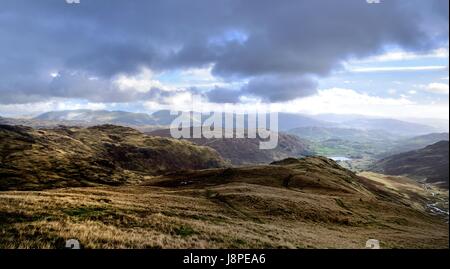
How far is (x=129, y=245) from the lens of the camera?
24.6 metres

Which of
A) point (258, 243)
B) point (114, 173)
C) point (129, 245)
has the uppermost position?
point (129, 245)

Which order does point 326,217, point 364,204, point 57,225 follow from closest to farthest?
point 57,225
point 326,217
point 364,204

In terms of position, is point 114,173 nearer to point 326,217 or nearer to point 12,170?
point 12,170

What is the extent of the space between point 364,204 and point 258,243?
7229 centimetres

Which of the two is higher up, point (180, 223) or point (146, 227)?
point (146, 227)

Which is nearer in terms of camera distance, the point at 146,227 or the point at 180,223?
the point at 146,227

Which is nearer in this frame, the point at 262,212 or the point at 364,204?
the point at 262,212


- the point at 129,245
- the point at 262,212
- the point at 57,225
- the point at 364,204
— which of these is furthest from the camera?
the point at 364,204

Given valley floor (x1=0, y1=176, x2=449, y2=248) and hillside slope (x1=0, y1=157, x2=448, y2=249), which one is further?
hillside slope (x1=0, y1=157, x2=448, y2=249)

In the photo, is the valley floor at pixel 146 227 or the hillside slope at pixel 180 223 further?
the hillside slope at pixel 180 223
